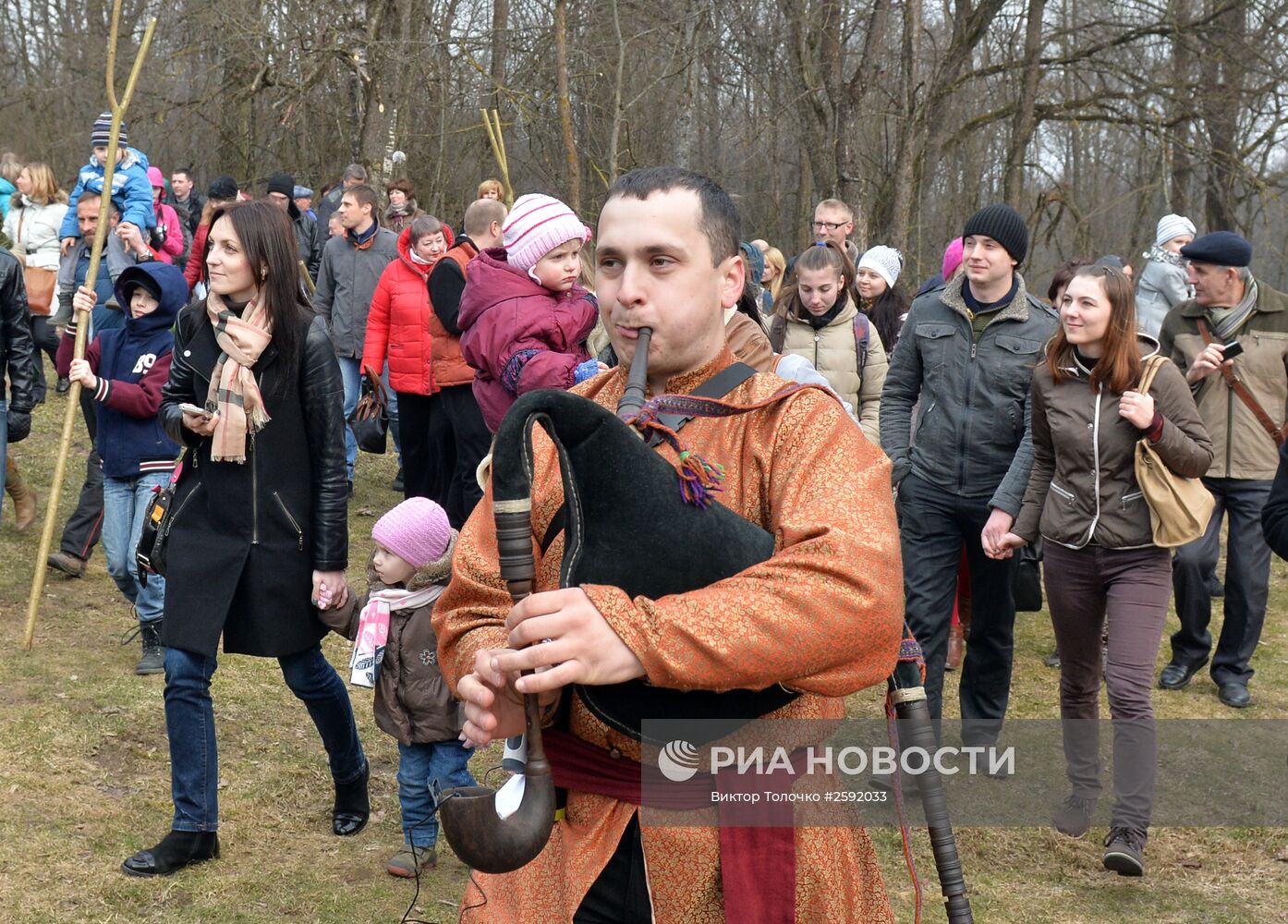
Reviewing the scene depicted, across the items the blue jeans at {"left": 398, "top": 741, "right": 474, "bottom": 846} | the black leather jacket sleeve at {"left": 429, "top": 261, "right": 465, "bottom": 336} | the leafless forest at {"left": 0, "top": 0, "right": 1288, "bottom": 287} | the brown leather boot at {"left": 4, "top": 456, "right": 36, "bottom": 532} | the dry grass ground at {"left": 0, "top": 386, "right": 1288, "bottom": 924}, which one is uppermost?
the leafless forest at {"left": 0, "top": 0, "right": 1288, "bottom": 287}

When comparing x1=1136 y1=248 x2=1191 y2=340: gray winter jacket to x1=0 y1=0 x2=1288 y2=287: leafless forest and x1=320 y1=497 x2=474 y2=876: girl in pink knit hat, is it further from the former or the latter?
x1=320 y1=497 x2=474 y2=876: girl in pink knit hat

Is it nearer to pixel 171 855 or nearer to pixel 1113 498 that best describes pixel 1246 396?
pixel 1113 498

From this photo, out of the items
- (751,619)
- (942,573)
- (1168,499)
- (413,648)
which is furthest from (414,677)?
(751,619)

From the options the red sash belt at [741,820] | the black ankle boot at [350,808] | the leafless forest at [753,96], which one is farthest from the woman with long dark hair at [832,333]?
the leafless forest at [753,96]

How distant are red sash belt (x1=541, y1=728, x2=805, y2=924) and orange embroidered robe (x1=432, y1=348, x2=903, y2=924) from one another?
24 millimetres

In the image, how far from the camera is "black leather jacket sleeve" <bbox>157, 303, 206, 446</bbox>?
13.8 feet

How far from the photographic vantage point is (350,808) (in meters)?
4.80

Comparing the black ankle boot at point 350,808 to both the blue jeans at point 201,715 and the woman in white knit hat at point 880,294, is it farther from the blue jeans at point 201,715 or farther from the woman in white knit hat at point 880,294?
the woman in white knit hat at point 880,294

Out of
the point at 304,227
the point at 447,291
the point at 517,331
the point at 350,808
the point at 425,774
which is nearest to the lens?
the point at 425,774

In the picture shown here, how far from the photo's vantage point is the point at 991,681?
18.2 feet

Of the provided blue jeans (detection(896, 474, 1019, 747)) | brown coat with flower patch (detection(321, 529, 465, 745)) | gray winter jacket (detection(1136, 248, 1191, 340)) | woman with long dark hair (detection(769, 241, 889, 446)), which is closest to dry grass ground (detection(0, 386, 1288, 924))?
brown coat with flower patch (detection(321, 529, 465, 745))

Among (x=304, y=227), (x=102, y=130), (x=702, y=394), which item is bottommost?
(x=702, y=394)

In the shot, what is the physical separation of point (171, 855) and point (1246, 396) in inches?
204

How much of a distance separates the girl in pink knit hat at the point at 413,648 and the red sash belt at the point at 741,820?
2.27 meters
